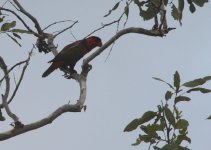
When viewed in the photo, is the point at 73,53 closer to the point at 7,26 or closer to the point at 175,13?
the point at 175,13

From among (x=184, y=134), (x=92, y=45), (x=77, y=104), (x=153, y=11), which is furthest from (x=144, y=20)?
(x=92, y=45)

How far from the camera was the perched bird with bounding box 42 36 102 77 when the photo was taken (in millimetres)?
7703

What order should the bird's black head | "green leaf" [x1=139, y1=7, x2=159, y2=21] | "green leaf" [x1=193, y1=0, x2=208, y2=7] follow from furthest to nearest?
the bird's black head, "green leaf" [x1=139, y1=7, x2=159, y2=21], "green leaf" [x1=193, y1=0, x2=208, y2=7]

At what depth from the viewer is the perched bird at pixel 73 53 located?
7.70m

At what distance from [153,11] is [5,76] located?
1945 mm

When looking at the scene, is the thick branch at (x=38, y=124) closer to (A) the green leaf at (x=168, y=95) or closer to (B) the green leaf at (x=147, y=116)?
(B) the green leaf at (x=147, y=116)

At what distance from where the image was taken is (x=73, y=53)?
8320mm

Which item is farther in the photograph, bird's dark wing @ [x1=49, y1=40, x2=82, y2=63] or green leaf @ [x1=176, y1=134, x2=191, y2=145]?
bird's dark wing @ [x1=49, y1=40, x2=82, y2=63]

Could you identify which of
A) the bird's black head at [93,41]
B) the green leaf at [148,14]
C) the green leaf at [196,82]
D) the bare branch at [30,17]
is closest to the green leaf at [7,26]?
the bare branch at [30,17]

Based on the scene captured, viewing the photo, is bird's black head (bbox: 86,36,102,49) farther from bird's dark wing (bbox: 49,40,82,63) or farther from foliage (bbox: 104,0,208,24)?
foliage (bbox: 104,0,208,24)

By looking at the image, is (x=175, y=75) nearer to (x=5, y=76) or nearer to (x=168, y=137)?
(x=168, y=137)

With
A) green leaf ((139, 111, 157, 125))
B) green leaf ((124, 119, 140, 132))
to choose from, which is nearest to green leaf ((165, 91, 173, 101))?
green leaf ((139, 111, 157, 125))

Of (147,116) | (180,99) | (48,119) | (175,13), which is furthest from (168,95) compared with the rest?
(175,13)

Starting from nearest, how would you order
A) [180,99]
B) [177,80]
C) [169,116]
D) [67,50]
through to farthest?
[169,116]
[180,99]
[177,80]
[67,50]
